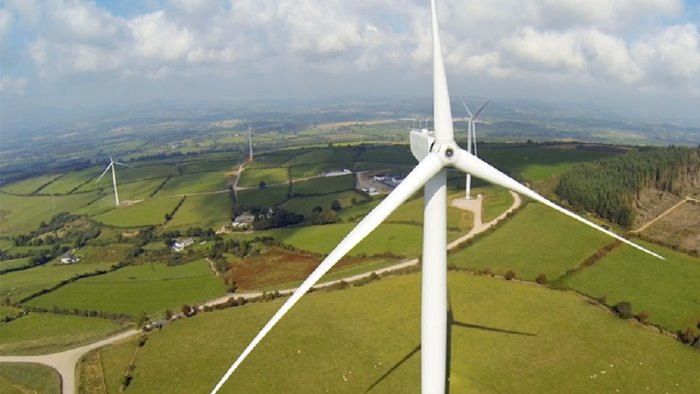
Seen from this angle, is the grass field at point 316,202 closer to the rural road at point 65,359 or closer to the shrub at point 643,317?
the rural road at point 65,359

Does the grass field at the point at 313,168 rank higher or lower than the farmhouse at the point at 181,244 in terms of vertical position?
higher

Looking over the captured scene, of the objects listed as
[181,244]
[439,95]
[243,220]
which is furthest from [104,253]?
[439,95]

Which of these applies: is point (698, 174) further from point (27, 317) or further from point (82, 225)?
point (82, 225)

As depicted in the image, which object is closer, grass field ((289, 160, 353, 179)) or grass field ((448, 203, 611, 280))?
grass field ((448, 203, 611, 280))

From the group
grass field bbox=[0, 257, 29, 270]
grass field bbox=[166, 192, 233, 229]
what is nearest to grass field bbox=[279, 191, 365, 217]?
grass field bbox=[166, 192, 233, 229]

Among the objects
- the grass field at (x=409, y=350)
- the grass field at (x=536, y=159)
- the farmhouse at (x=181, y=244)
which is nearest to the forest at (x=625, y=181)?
the grass field at (x=536, y=159)

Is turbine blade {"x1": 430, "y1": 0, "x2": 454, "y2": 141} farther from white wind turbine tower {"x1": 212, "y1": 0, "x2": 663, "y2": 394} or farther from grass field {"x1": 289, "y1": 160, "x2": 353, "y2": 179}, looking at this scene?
grass field {"x1": 289, "y1": 160, "x2": 353, "y2": 179}
